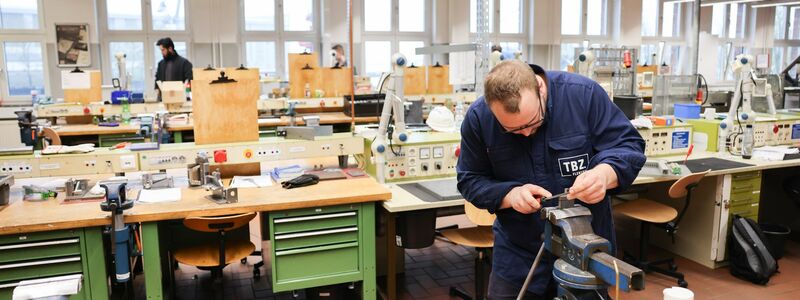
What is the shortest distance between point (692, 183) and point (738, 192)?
63 centimetres

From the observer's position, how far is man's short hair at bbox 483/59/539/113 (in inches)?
59.5

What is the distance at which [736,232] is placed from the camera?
376cm

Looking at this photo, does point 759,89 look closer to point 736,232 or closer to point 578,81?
point 736,232

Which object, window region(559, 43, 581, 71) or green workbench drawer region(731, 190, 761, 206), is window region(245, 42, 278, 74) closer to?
window region(559, 43, 581, 71)

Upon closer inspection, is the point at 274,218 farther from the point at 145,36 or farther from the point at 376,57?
the point at 376,57

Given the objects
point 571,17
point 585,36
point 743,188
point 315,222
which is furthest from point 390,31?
point 315,222

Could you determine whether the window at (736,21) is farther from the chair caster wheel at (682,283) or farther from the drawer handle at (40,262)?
the drawer handle at (40,262)

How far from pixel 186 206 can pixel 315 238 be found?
2.00 feet

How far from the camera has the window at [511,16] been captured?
480 inches

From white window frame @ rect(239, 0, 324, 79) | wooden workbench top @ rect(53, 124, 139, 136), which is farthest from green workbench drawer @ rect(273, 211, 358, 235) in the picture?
white window frame @ rect(239, 0, 324, 79)

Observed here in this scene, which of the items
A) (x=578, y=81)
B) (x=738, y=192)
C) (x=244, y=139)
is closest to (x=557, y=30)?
(x=738, y=192)

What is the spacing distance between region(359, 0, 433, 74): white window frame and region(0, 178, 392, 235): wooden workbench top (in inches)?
328

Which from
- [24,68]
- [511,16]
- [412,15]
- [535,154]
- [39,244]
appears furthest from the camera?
[511,16]

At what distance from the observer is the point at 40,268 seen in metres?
2.53
